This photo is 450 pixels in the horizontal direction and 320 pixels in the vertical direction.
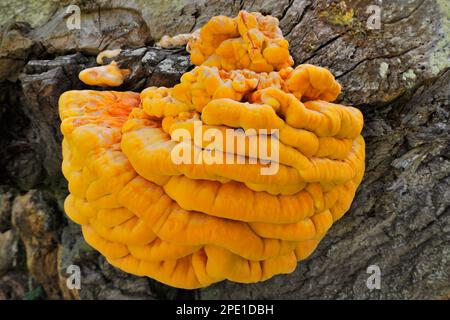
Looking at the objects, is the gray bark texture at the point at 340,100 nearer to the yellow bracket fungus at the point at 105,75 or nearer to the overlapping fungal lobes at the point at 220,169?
the yellow bracket fungus at the point at 105,75

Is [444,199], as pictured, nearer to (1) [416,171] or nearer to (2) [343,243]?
(1) [416,171]

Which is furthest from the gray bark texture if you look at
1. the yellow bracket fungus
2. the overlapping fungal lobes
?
the overlapping fungal lobes

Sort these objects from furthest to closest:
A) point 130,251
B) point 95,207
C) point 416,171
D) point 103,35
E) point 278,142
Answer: point 103,35 → point 416,171 → point 130,251 → point 95,207 → point 278,142

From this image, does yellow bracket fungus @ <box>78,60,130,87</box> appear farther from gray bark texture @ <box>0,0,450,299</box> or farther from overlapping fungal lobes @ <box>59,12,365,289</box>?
overlapping fungal lobes @ <box>59,12,365,289</box>

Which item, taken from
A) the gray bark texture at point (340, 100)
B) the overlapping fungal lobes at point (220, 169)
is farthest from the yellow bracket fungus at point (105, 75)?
the overlapping fungal lobes at point (220, 169)

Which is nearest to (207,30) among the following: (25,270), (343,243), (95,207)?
(95,207)

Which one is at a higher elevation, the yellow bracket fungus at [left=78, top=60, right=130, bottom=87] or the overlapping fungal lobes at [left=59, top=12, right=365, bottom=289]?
the yellow bracket fungus at [left=78, top=60, right=130, bottom=87]
